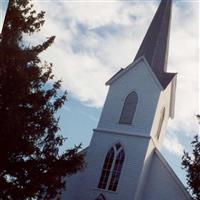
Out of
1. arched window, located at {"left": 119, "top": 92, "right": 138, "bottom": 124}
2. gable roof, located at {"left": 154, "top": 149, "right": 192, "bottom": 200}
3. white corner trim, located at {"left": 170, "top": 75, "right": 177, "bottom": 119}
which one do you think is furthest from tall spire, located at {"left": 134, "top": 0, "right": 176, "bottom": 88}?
gable roof, located at {"left": 154, "top": 149, "right": 192, "bottom": 200}

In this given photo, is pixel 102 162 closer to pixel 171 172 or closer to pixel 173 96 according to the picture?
pixel 171 172

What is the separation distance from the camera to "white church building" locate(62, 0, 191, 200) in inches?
989

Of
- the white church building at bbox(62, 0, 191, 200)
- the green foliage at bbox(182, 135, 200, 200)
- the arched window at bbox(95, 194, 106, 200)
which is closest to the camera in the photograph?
the green foliage at bbox(182, 135, 200, 200)

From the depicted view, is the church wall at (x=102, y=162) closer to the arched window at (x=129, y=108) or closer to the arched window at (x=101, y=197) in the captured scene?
the arched window at (x=101, y=197)

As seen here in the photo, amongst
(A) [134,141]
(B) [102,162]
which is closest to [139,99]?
(A) [134,141]

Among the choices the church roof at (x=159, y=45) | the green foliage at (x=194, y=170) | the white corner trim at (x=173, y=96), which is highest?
the church roof at (x=159, y=45)

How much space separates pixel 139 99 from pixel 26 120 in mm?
12006

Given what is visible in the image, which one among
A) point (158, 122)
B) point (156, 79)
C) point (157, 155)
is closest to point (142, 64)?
point (156, 79)

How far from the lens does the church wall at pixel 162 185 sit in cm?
2461

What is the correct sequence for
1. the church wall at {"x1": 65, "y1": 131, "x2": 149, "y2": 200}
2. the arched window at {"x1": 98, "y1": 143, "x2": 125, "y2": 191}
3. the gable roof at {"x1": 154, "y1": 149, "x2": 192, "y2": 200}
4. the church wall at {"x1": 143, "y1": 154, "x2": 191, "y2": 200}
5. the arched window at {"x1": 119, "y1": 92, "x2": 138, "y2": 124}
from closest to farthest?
the gable roof at {"x1": 154, "y1": 149, "x2": 192, "y2": 200} → the church wall at {"x1": 143, "y1": 154, "x2": 191, "y2": 200} → the church wall at {"x1": 65, "y1": 131, "x2": 149, "y2": 200} → the arched window at {"x1": 98, "y1": 143, "x2": 125, "y2": 191} → the arched window at {"x1": 119, "y1": 92, "x2": 138, "y2": 124}

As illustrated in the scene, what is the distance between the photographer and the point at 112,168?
25953mm

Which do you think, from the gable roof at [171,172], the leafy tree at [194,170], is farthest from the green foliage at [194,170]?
the gable roof at [171,172]

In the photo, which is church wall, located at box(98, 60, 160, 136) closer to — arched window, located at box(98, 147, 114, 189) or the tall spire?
the tall spire

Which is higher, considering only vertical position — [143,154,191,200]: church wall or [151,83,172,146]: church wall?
[151,83,172,146]: church wall
